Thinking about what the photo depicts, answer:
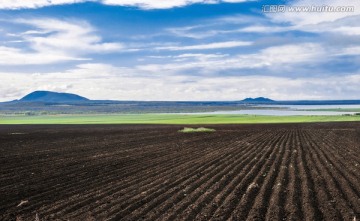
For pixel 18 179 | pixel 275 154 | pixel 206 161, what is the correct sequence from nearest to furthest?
pixel 18 179 → pixel 206 161 → pixel 275 154

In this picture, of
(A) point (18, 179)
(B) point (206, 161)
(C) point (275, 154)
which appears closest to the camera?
(A) point (18, 179)

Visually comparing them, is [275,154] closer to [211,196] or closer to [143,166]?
[143,166]

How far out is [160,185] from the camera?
1533cm

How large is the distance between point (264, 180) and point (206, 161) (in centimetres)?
652

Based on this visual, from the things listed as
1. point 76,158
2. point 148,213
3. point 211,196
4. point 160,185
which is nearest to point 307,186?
point 211,196

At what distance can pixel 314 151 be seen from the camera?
26.8 m

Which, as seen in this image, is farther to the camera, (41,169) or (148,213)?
(41,169)

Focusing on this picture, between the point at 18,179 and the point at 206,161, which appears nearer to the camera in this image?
the point at 18,179

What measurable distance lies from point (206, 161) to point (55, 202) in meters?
10.4

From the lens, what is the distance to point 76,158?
25.3 m

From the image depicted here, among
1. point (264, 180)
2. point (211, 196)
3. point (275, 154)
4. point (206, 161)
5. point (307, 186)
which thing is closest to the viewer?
point (211, 196)

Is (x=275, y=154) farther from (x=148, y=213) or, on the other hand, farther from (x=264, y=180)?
(x=148, y=213)

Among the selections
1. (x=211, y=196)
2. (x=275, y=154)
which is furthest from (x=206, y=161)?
(x=211, y=196)

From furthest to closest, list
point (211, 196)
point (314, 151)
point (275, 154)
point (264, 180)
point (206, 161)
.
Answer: point (314, 151) < point (275, 154) < point (206, 161) < point (264, 180) < point (211, 196)
